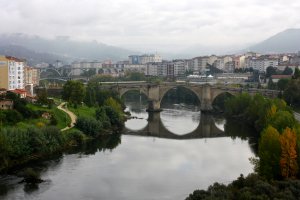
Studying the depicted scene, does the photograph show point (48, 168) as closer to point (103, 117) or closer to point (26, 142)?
point (26, 142)

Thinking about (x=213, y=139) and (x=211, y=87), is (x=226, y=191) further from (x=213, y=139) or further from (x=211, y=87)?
(x=211, y=87)

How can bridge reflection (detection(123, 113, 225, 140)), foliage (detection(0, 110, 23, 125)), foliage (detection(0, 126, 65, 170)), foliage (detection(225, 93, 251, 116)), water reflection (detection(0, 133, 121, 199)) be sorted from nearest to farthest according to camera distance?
water reflection (detection(0, 133, 121, 199))
foliage (detection(0, 126, 65, 170))
foliage (detection(0, 110, 23, 125))
bridge reflection (detection(123, 113, 225, 140))
foliage (detection(225, 93, 251, 116))

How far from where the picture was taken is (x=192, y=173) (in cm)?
2134

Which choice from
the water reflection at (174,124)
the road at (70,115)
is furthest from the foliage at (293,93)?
the road at (70,115)

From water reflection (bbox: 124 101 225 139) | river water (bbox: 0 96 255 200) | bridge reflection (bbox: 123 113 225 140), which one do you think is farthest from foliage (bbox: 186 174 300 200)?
water reflection (bbox: 124 101 225 139)

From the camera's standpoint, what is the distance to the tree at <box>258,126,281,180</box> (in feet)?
57.0

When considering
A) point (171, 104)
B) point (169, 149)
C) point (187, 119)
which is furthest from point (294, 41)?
point (169, 149)

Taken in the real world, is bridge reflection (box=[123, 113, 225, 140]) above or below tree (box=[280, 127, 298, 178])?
below

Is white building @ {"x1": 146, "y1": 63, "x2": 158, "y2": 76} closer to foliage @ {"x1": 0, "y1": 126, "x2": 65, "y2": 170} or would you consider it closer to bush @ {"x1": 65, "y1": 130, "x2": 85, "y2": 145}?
bush @ {"x1": 65, "y1": 130, "x2": 85, "y2": 145}

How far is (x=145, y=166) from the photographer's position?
22.5 m

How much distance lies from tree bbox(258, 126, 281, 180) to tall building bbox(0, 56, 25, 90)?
23.8 metres

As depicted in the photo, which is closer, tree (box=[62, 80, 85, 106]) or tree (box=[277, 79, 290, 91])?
tree (box=[62, 80, 85, 106])

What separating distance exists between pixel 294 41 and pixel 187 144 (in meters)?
172

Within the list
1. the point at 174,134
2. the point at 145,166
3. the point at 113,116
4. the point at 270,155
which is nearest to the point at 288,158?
the point at 270,155
